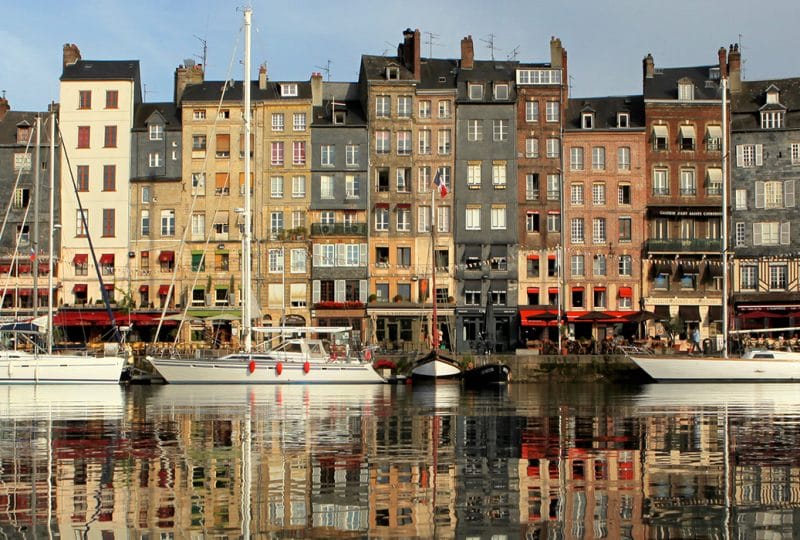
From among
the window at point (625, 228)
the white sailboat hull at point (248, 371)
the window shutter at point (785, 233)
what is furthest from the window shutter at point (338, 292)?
the window shutter at point (785, 233)

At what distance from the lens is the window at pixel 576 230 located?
274 feet

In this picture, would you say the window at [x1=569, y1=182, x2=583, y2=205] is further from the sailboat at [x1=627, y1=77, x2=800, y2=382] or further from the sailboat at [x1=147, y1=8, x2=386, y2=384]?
the sailboat at [x1=147, y1=8, x2=386, y2=384]

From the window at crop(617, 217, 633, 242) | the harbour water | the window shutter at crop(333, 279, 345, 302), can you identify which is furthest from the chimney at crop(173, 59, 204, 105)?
the harbour water

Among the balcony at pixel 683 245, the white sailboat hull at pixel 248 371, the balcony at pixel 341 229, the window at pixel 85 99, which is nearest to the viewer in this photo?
the white sailboat hull at pixel 248 371

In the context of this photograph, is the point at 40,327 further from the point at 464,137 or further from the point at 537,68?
the point at 537,68

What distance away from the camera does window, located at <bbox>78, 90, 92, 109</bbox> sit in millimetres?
84000

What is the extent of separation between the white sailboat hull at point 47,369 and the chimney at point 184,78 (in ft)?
109

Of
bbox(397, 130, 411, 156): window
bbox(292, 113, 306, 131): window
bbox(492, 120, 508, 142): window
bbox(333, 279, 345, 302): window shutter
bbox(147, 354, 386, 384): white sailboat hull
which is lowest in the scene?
bbox(147, 354, 386, 384): white sailboat hull

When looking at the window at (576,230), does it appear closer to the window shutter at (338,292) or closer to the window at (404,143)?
the window at (404,143)

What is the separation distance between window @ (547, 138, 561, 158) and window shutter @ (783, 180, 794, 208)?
15621 millimetres

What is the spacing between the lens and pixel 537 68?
276 ft

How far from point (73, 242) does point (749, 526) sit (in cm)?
7285

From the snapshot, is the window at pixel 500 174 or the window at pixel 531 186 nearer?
the window at pixel 500 174

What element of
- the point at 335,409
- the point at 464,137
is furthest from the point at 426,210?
the point at 335,409
